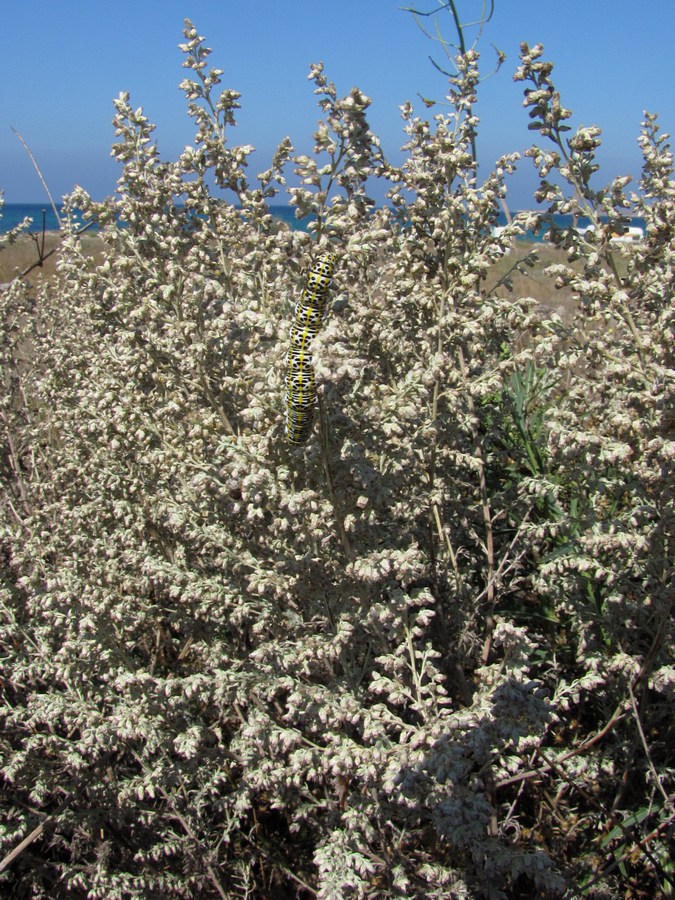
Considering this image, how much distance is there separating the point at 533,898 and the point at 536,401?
3430 millimetres

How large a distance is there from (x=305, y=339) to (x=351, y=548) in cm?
74

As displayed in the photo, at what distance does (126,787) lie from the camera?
3.12 metres

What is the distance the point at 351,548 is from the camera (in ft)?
8.09

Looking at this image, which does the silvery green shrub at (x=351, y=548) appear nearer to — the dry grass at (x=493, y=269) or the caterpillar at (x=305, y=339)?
the caterpillar at (x=305, y=339)

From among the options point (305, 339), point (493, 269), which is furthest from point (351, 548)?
point (493, 269)

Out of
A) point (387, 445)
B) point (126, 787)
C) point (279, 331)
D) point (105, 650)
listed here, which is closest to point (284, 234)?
point (279, 331)

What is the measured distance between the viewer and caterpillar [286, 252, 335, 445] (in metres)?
2.13

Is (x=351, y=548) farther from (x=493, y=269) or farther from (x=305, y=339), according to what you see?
(x=493, y=269)

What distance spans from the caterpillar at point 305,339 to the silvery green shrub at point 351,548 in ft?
0.19

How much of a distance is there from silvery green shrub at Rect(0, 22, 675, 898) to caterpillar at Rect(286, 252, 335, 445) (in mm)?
58

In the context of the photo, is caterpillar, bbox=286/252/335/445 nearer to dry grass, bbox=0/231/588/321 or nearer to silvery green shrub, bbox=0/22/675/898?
silvery green shrub, bbox=0/22/675/898

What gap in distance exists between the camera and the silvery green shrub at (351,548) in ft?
7.71

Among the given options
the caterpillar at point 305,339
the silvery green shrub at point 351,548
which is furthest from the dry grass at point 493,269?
the caterpillar at point 305,339

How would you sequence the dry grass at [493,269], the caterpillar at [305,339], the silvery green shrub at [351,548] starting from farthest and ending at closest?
the dry grass at [493,269] → the silvery green shrub at [351,548] → the caterpillar at [305,339]
